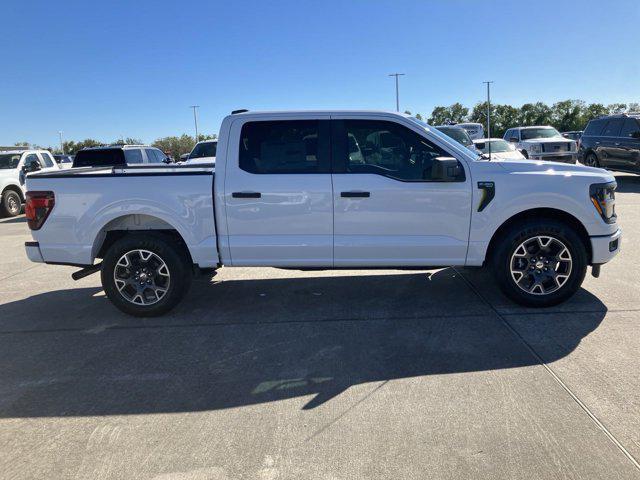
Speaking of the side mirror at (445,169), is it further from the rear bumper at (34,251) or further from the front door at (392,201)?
the rear bumper at (34,251)

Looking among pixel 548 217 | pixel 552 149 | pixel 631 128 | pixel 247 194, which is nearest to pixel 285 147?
pixel 247 194

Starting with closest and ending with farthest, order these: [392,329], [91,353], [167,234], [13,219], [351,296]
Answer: [91,353] → [392,329] → [167,234] → [351,296] → [13,219]

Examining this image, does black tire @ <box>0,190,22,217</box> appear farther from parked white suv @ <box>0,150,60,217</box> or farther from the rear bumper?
the rear bumper

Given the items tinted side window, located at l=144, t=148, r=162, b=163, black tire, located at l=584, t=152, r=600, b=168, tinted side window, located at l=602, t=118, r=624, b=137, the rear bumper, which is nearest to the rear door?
the rear bumper

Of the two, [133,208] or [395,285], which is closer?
[133,208]

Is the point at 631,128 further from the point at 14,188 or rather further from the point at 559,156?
the point at 14,188

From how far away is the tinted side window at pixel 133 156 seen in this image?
43.2ft

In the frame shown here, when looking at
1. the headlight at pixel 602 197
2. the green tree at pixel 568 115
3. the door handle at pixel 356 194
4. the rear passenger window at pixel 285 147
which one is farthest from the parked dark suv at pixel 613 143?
the green tree at pixel 568 115

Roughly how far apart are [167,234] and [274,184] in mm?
1316

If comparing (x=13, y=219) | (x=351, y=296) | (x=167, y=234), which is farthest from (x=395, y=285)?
(x=13, y=219)

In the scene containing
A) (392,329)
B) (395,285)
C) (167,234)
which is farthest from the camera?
(395,285)

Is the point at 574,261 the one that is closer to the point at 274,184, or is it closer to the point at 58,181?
the point at 274,184

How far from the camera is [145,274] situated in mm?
5090

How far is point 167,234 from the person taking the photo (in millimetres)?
5223
